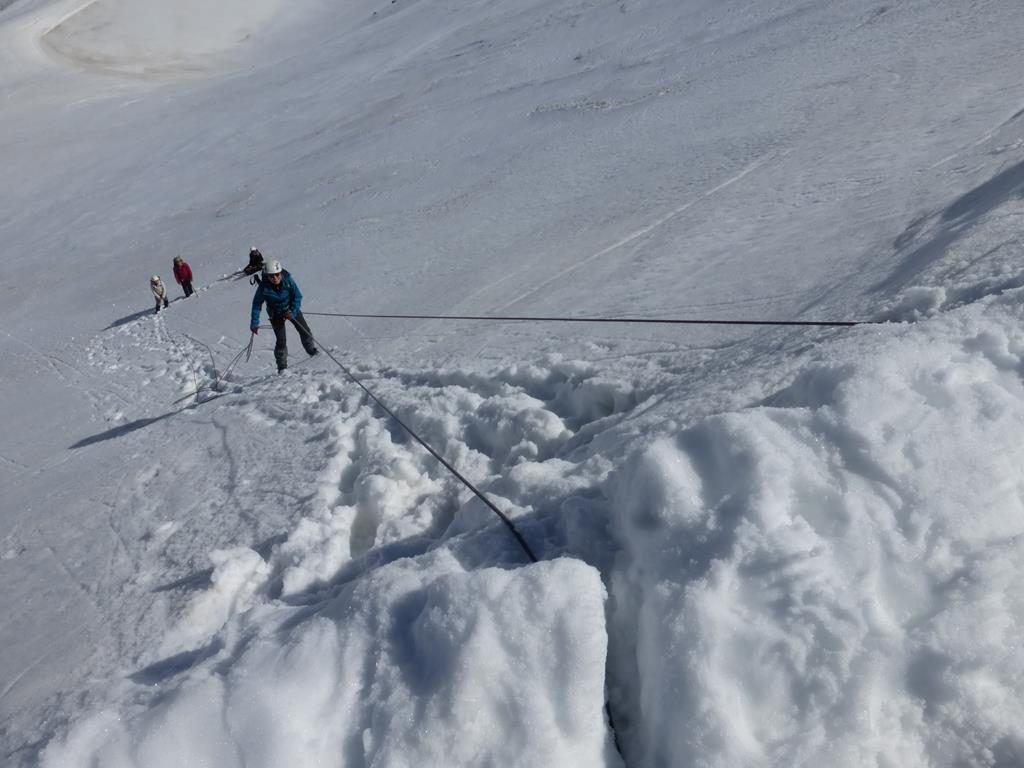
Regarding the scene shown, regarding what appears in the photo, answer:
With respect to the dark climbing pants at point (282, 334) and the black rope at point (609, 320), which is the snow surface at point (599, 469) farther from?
the dark climbing pants at point (282, 334)

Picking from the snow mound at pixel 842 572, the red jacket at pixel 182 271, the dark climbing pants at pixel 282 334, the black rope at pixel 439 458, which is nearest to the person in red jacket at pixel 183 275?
the red jacket at pixel 182 271

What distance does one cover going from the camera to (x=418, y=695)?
10.1 feet

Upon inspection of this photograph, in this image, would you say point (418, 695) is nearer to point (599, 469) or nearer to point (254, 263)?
point (599, 469)

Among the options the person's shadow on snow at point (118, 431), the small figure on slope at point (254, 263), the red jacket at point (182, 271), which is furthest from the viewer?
the red jacket at point (182, 271)

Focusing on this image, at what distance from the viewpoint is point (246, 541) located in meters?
5.78

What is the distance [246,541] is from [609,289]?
4665 mm

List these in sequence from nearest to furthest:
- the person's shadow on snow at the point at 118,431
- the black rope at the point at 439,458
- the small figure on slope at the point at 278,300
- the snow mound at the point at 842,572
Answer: the snow mound at the point at 842,572
the black rope at the point at 439,458
the small figure on slope at the point at 278,300
the person's shadow on snow at the point at 118,431

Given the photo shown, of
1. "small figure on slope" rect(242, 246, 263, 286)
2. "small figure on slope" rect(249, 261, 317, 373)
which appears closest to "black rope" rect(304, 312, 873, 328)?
"small figure on slope" rect(249, 261, 317, 373)

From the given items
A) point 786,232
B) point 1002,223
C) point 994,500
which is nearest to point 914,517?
point 994,500

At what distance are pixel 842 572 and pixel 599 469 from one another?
1.55 metres

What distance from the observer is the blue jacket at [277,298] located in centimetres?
946

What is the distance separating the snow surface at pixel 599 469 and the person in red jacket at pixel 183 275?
716 millimetres

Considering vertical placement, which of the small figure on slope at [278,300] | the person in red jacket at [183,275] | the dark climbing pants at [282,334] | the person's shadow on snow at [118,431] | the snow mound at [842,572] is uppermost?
the snow mound at [842,572]

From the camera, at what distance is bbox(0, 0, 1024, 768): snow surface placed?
292 centimetres
